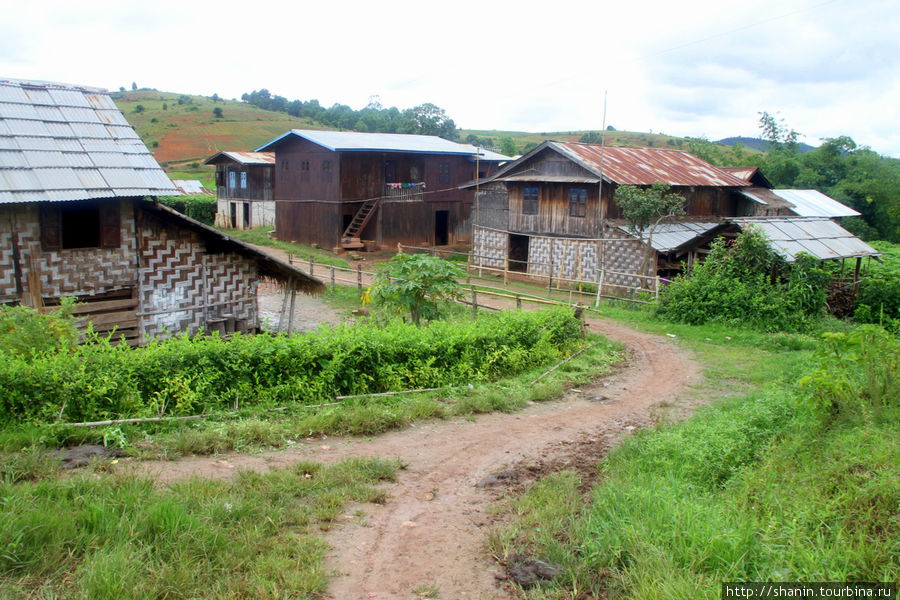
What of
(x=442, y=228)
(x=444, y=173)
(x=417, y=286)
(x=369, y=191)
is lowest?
(x=417, y=286)

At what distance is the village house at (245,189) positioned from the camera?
37219 mm

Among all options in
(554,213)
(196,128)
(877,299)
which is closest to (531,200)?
(554,213)

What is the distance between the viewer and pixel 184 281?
12617mm

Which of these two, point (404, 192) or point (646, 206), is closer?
point (646, 206)

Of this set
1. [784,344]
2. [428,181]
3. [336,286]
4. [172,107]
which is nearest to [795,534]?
[784,344]

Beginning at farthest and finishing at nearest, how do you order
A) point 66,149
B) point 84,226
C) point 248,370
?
point 84,226
point 66,149
point 248,370

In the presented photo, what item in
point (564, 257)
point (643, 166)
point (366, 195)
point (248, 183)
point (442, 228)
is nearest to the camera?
point (564, 257)

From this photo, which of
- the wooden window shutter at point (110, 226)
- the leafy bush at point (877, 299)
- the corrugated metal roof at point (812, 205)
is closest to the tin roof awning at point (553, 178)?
the leafy bush at point (877, 299)

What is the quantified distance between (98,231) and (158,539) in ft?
27.6

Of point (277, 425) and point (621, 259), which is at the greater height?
point (621, 259)

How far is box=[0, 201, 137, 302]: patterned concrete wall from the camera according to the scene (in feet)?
34.1

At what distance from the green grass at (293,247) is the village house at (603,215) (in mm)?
6529

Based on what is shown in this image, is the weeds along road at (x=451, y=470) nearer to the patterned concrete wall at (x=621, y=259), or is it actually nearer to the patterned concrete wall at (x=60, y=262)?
the patterned concrete wall at (x=60, y=262)

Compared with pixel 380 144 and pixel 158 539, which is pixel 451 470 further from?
pixel 380 144
